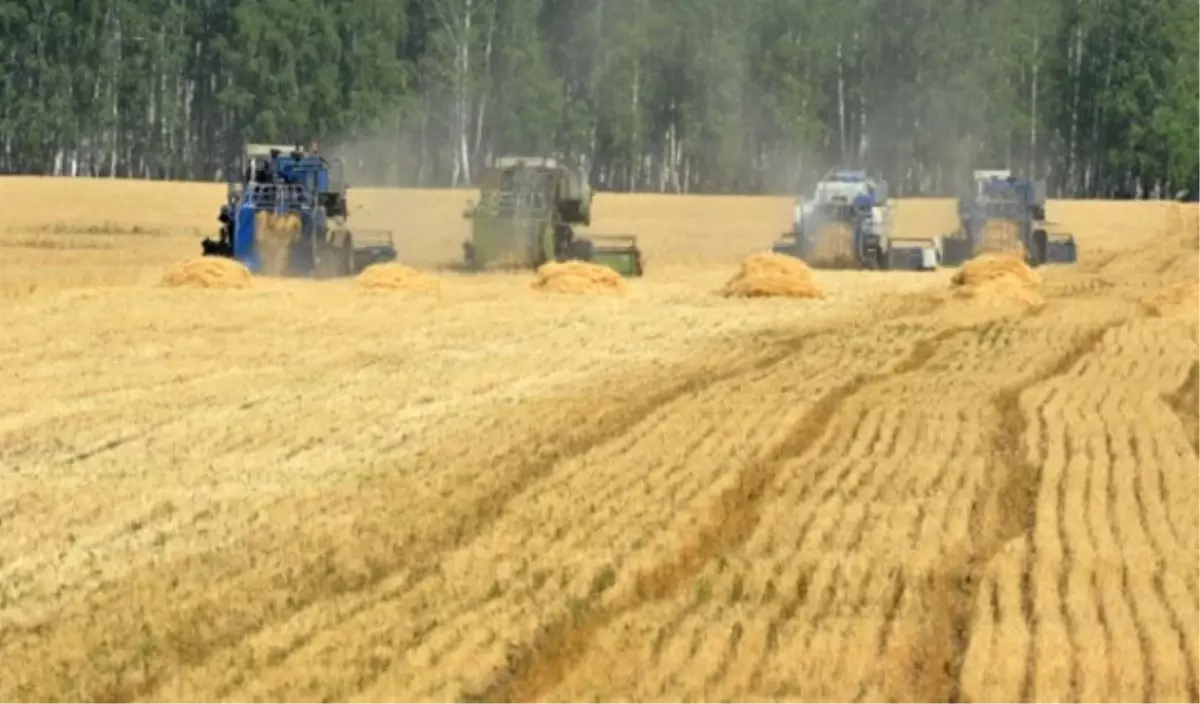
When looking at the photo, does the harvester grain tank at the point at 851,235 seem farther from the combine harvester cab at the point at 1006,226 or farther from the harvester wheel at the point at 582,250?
the harvester wheel at the point at 582,250

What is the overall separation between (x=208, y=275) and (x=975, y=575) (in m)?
20.2

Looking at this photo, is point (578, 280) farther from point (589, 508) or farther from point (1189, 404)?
point (589, 508)

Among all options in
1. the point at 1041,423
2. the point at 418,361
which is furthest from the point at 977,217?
the point at 1041,423

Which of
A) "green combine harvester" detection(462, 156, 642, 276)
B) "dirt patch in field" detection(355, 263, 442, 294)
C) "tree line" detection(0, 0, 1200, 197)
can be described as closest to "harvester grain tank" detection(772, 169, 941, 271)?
"green combine harvester" detection(462, 156, 642, 276)

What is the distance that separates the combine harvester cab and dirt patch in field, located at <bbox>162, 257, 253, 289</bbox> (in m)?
17.3

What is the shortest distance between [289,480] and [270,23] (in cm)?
7289

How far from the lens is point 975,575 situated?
10.3 m

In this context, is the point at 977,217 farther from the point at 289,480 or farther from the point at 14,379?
the point at 289,480

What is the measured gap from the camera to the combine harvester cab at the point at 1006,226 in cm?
4272

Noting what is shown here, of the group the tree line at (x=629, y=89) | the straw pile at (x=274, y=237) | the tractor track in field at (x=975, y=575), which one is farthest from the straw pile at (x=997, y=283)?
the tree line at (x=629, y=89)

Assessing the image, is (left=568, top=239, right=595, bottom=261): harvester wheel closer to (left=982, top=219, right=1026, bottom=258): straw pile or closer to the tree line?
(left=982, top=219, right=1026, bottom=258): straw pile

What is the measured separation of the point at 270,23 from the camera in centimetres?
8369

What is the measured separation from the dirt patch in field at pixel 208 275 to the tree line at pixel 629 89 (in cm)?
5300

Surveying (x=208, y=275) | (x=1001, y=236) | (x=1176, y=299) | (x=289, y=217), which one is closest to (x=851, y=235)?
(x=1001, y=236)
